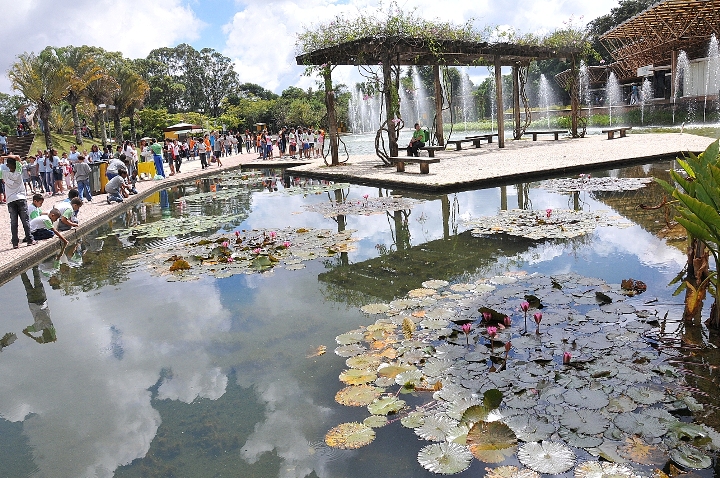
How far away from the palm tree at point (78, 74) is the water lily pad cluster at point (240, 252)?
25.2m

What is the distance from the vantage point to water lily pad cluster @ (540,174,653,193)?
32.6 ft

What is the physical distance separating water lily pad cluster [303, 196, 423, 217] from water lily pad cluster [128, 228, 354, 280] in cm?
145

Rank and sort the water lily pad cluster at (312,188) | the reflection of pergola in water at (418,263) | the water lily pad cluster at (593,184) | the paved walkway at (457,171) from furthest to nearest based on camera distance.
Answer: the water lily pad cluster at (312,188) → the water lily pad cluster at (593,184) → the paved walkway at (457,171) → the reflection of pergola in water at (418,263)

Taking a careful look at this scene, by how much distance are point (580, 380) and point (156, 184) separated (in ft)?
51.3

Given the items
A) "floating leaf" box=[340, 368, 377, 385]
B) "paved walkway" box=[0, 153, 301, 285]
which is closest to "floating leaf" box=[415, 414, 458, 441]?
"floating leaf" box=[340, 368, 377, 385]

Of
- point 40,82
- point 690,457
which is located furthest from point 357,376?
point 40,82

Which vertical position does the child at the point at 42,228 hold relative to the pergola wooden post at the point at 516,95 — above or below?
below

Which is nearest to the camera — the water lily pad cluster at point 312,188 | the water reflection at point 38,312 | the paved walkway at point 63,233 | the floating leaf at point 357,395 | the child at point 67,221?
the floating leaf at point 357,395

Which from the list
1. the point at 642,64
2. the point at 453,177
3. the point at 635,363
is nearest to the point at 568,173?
the point at 453,177

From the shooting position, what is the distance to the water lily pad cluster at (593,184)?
9.94 meters

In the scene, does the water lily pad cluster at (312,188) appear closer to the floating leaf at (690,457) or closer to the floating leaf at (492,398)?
the floating leaf at (492,398)

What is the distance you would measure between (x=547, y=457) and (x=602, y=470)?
24cm

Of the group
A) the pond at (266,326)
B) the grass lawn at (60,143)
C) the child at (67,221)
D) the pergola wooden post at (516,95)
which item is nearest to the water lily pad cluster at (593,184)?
the pond at (266,326)

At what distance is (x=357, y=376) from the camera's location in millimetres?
3660
